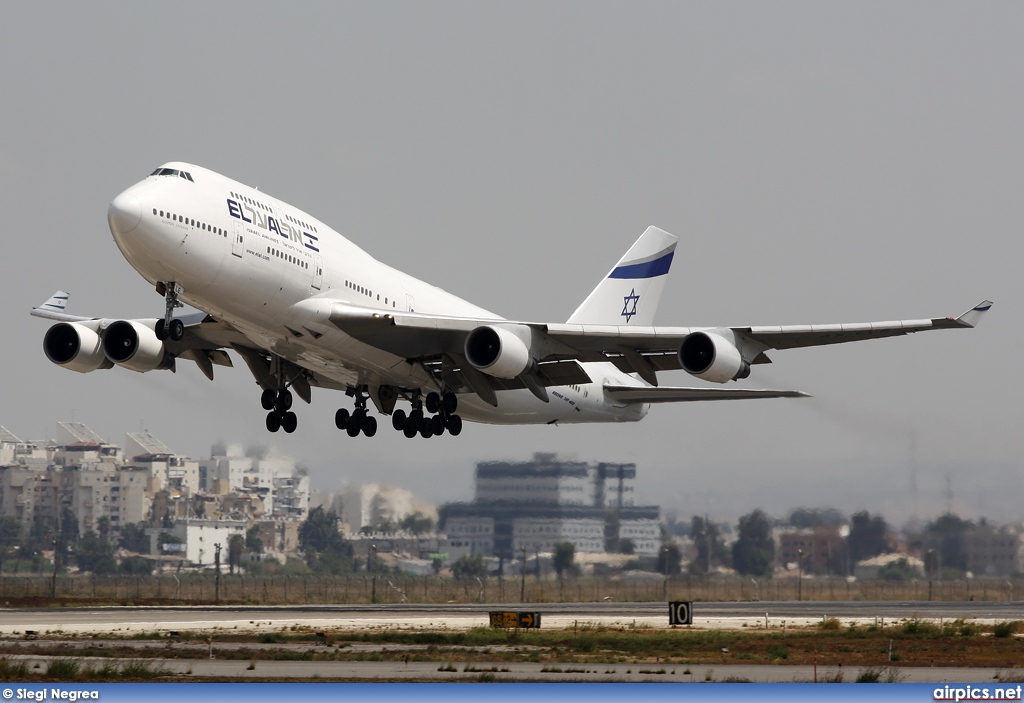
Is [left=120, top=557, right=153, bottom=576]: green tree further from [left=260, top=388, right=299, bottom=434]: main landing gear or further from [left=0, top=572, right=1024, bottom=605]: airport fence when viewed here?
[left=260, top=388, right=299, bottom=434]: main landing gear

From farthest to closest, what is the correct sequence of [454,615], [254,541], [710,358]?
[254,541], [454,615], [710,358]

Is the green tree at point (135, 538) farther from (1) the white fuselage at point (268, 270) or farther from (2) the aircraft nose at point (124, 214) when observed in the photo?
(2) the aircraft nose at point (124, 214)

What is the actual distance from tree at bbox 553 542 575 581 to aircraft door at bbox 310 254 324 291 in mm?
27491

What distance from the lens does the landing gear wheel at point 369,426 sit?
125ft

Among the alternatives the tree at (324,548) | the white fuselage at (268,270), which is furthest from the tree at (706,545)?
the white fuselage at (268,270)

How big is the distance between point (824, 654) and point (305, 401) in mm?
15514

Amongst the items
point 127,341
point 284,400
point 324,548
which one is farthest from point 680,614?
point 324,548

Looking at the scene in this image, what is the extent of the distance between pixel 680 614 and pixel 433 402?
1037 cm

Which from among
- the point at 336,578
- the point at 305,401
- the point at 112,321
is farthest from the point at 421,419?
the point at 336,578

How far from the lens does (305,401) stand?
36938 millimetres

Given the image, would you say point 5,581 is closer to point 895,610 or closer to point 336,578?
point 336,578

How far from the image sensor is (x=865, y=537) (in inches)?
2083

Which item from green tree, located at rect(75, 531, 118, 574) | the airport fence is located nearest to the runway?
the airport fence

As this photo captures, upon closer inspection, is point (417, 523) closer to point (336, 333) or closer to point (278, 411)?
point (278, 411)
